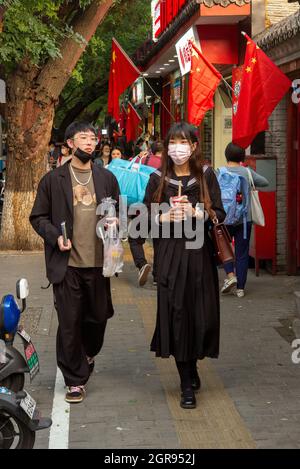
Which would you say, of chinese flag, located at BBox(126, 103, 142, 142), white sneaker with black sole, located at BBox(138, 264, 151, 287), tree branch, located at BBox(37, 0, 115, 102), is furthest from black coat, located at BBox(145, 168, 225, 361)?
chinese flag, located at BBox(126, 103, 142, 142)

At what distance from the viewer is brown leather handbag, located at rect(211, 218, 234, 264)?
19.0 ft

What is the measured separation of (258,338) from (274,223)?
3.54 metres

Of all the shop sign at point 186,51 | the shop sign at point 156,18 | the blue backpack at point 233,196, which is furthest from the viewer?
the shop sign at point 156,18

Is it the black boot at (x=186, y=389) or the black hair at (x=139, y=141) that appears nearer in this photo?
the black boot at (x=186, y=389)

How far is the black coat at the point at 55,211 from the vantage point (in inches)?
231

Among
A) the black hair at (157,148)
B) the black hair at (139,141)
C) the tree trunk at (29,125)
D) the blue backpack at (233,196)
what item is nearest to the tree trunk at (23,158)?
the tree trunk at (29,125)

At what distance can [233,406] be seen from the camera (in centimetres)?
580

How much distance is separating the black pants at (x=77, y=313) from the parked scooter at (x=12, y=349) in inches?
23.8

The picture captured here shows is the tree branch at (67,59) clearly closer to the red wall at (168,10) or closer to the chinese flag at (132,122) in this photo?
the red wall at (168,10)

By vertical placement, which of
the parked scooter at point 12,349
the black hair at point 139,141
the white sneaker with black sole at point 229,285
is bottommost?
the white sneaker with black sole at point 229,285

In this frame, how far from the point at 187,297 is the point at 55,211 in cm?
112

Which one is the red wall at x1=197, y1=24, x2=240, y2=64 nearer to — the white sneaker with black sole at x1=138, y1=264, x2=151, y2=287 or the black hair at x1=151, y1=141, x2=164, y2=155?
the black hair at x1=151, y1=141, x2=164, y2=155

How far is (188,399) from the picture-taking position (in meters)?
Result: 5.77

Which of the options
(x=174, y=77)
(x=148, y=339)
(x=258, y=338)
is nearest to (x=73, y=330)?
(x=148, y=339)
